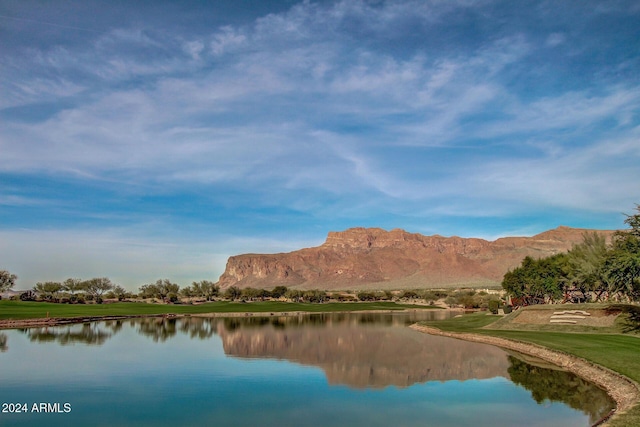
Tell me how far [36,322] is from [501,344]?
224 ft

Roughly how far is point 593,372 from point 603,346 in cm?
825

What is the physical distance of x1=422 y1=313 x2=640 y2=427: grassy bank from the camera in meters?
22.8

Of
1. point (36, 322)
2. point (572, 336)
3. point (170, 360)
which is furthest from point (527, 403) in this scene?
point (36, 322)

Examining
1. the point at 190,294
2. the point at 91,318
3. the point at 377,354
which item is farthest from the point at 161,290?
the point at 377,354

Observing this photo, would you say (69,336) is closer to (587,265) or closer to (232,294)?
(587,265)

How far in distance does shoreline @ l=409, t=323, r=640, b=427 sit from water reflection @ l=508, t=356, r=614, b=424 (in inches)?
17.1

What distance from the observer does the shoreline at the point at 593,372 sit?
65.3ft

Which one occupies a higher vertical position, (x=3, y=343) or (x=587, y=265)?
(x=587, y=265)

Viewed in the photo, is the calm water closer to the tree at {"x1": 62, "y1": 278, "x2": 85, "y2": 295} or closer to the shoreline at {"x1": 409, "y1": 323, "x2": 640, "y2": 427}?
the shoreline at {"x1": 409, "y1": 323, "x2": 640, "y2": 427}

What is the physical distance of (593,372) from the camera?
27.2 meters

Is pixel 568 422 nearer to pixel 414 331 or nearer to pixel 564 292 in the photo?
pixel 414 331

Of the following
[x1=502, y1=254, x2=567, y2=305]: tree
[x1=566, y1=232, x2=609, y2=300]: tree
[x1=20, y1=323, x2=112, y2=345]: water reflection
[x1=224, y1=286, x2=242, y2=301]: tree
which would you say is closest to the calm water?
[x1=20, y1=323, x2=112, y2=345]: water reflection

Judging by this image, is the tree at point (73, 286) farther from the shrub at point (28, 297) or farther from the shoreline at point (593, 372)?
the shoreline at point (593, 372)

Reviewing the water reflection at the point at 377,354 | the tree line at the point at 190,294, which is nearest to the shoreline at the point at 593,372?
the water reflection at the point at 377,354
